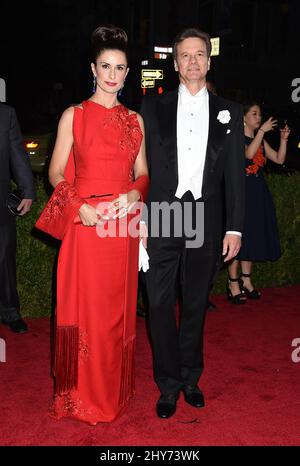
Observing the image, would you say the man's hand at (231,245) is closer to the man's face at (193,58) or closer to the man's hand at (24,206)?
the man's face at (193,58)

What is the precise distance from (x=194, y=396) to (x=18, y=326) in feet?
6.27

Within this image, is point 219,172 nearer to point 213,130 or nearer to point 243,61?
point 213,130

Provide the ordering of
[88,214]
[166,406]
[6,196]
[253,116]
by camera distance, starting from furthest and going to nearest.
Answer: [253,116] → [6,196] → [166,406] → [88,214]

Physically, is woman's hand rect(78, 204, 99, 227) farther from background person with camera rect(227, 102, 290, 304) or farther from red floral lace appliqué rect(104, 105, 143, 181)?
background person with camera rect(227, 102, 290, 304)

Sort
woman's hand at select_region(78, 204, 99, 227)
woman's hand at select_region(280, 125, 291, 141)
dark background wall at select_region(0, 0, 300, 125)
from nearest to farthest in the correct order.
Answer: woman's hand at select_region(78, 204, 99, 227), woman's hand at select_region(280, 125, 291, 141), dark background wall at select_region(0, 0, 300, 125)

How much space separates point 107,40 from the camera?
9.68 ft

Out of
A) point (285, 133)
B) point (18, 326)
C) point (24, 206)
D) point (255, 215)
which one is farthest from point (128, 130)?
point (285, 133)

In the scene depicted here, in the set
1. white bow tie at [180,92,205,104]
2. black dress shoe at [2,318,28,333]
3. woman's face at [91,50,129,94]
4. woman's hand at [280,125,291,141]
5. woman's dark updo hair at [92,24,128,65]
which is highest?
woman's dark updo hair at [92,24,128,65]

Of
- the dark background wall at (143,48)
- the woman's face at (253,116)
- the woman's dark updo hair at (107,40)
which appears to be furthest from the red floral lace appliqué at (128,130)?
the dark background wall at (143,48)

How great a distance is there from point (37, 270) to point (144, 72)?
14985 millimetres

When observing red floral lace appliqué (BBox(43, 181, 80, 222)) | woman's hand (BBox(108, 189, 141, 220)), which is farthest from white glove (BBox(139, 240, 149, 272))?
red floral lace appliqué (BBox(43, 181, 80, 222))

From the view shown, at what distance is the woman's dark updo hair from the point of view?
295 centimetres

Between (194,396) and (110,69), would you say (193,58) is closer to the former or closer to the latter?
(110,69)
